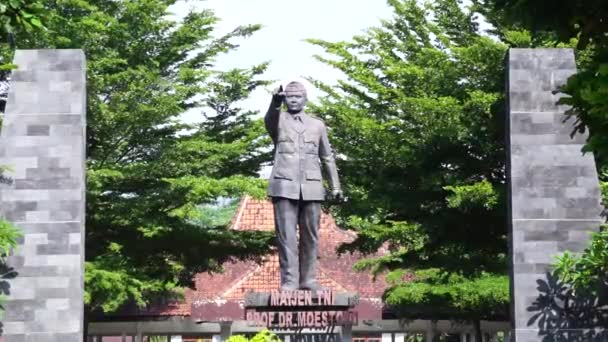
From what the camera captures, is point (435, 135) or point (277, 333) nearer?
point (277, 333)

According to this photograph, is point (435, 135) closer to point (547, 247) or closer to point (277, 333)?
point (547, 247)

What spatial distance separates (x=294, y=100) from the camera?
46.6 feet

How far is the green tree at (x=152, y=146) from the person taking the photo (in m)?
21.3

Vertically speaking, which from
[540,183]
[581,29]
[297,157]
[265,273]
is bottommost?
[265,273]

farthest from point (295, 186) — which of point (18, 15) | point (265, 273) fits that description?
point (265, 273)

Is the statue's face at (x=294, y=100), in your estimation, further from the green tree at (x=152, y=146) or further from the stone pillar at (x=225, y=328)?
the stone pillar at (x=225, y=328)

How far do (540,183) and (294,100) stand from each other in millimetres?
3526

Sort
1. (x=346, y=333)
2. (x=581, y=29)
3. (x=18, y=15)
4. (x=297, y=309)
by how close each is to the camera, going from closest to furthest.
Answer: (x=581, y=29), (x=18, y=15), (x=297, y=309), (x=346, y=333)

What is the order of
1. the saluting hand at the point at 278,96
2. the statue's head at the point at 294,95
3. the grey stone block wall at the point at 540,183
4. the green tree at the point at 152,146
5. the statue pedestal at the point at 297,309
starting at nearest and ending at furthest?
the statue pedestal at the point at 297,309
the saluting hand at the point at 278,96
the statue's head at the point at 294,95
the grey stone block wall at the point at 540,183
the green tree at the point at 152,146

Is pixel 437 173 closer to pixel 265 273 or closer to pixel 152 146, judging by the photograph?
pixel 152 146

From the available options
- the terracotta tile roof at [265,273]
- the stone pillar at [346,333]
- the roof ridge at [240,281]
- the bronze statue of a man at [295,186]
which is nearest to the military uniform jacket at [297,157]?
the bronze statue of a man at [295,186]

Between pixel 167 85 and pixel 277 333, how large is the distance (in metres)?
9.33

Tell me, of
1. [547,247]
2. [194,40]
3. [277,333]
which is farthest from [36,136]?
[194,40]

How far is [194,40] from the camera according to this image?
23.7 meters
